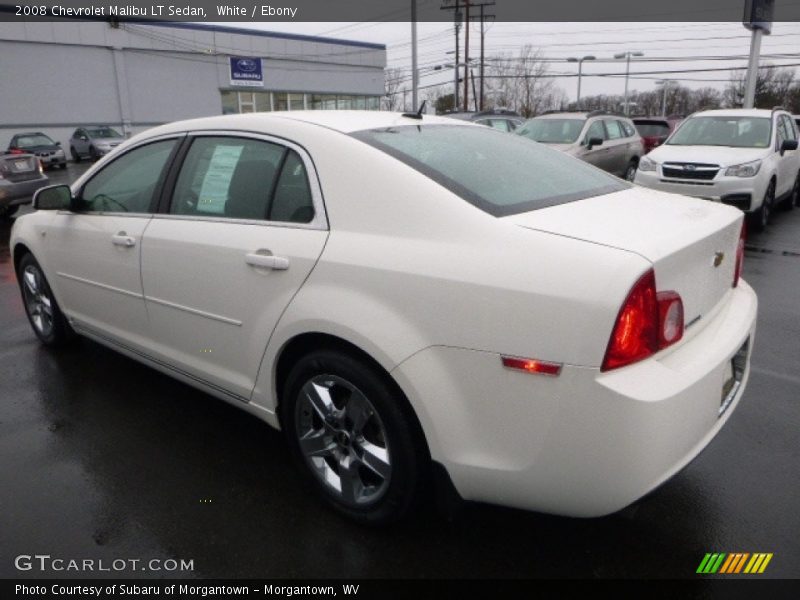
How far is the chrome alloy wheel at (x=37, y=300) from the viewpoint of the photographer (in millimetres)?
4434

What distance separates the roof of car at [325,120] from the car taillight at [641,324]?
1413mm

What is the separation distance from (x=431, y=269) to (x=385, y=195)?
405 millimetres

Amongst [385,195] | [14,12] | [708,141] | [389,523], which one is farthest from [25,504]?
[14,12]

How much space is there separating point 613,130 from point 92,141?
21908mm

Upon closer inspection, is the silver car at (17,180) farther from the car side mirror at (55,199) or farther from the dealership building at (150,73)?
the dealership building at (150,73)

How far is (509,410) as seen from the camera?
1.99 metres

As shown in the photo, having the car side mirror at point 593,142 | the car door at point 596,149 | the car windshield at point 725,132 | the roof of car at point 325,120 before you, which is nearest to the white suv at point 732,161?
the car windshield at point 725,132

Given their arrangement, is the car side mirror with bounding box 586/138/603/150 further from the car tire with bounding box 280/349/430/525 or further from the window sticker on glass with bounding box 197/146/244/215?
the car tire with bounding box 280/349/430/525

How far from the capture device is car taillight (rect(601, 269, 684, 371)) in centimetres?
186

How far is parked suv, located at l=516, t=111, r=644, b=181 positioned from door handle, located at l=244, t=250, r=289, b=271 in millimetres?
9931

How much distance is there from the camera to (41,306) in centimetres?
457

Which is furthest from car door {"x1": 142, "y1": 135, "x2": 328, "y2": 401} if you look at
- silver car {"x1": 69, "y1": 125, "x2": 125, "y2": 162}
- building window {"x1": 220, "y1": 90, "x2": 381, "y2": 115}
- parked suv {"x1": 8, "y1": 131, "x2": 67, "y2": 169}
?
building window {"x1": 220, "y1": 90, "x2": 381, "y2": 115}

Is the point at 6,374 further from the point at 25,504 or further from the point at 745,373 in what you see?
the point at 745,373

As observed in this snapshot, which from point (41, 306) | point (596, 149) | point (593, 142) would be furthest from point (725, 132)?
point (41, 306)
